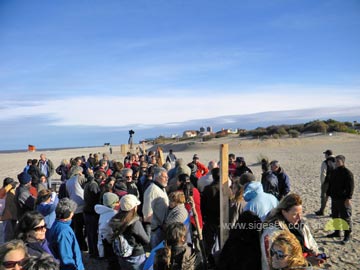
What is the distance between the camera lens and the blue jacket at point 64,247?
400cm

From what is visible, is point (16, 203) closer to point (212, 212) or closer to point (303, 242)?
point (212, 212)

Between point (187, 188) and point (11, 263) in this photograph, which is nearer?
point (11, 263)

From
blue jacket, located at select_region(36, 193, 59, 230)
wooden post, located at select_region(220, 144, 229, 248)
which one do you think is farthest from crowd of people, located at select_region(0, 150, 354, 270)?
wooden post, located at select_region(220, 144, 229, 248)

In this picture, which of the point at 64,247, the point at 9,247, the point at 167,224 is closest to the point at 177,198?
the point at 167,224

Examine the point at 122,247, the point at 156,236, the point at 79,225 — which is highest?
the point at 122,247

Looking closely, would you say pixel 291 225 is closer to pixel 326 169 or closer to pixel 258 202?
pixel 258 202

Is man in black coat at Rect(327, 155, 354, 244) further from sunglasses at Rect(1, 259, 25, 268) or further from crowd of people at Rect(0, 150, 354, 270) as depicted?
sunglasses at Rect(1, 259, 25, 268)

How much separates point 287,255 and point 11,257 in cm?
235

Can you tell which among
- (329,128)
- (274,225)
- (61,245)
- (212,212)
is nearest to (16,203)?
(61,245)

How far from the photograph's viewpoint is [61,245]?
4.00 m

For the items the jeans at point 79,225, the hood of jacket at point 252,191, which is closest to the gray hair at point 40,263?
the hood of jacket at point 252,191

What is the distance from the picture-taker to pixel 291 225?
349 cm

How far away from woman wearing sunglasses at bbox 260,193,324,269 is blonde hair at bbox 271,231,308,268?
0.31 m

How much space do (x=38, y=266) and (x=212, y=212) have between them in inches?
144
